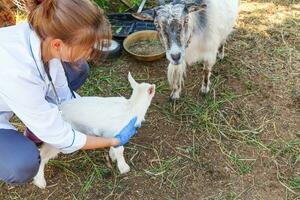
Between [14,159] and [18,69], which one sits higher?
[18,69]

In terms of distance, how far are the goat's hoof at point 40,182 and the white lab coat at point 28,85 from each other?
2.19 feet

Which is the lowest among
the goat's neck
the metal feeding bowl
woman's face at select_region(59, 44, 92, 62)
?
the metal feeding bowl

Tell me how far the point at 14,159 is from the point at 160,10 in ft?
5.09

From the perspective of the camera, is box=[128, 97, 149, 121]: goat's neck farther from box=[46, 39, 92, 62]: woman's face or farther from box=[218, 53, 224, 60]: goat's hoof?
box=[218, 53, 224, 60]: goat's hoof

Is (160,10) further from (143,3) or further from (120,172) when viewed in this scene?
(143,3)

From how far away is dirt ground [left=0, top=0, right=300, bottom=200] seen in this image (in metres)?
2.92

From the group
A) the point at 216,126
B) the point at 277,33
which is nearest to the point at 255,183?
the point at 216,126

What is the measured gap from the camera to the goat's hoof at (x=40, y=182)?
284 centimetres

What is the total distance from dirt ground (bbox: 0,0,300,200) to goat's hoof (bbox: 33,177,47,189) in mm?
40

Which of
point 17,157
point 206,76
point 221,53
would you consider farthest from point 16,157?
point 221,53

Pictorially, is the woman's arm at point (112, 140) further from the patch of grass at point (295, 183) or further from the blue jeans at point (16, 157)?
the patch of grass at point (295, 183)

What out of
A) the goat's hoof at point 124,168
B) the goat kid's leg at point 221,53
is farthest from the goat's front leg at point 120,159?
the goat kid's leg at point 221,53

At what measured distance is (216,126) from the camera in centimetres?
341

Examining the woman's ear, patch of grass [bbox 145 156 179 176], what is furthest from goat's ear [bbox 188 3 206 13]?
the woman's ear
